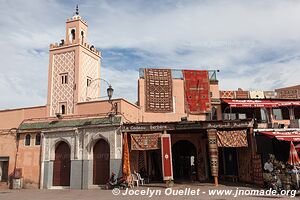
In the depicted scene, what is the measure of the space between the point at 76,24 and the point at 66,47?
7.19 feet

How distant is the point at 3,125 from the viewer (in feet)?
66.0

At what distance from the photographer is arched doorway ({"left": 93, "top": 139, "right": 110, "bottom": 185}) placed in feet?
55.5

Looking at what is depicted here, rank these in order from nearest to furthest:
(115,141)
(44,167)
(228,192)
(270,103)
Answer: (228,192) → (115,141) → (44,167) → (270,103)

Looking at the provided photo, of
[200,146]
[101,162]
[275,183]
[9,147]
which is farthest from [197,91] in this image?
[9,147]

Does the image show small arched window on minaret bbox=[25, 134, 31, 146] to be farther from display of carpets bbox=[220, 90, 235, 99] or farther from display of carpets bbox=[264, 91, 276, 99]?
display of carpets bbox=[264, 91, 276, 99]

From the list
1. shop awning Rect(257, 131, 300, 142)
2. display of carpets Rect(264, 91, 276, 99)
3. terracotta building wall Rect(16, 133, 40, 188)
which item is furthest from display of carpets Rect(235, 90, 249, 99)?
terracotta building wall Rect(16, 133, 40, 188)

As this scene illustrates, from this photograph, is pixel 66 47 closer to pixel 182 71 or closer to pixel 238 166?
pixel 182 71

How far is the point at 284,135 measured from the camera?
51.4ft

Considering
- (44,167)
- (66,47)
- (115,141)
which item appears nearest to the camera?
(115,141)

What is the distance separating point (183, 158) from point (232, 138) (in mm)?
7733

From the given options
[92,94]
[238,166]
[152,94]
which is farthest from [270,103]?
[92,94]

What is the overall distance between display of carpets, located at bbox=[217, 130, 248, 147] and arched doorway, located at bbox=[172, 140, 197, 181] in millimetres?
4413

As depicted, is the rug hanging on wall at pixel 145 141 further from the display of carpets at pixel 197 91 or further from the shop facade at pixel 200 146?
A: the display of carpets at pixel 197 91

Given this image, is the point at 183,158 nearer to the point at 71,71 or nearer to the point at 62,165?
the point at 62,165
